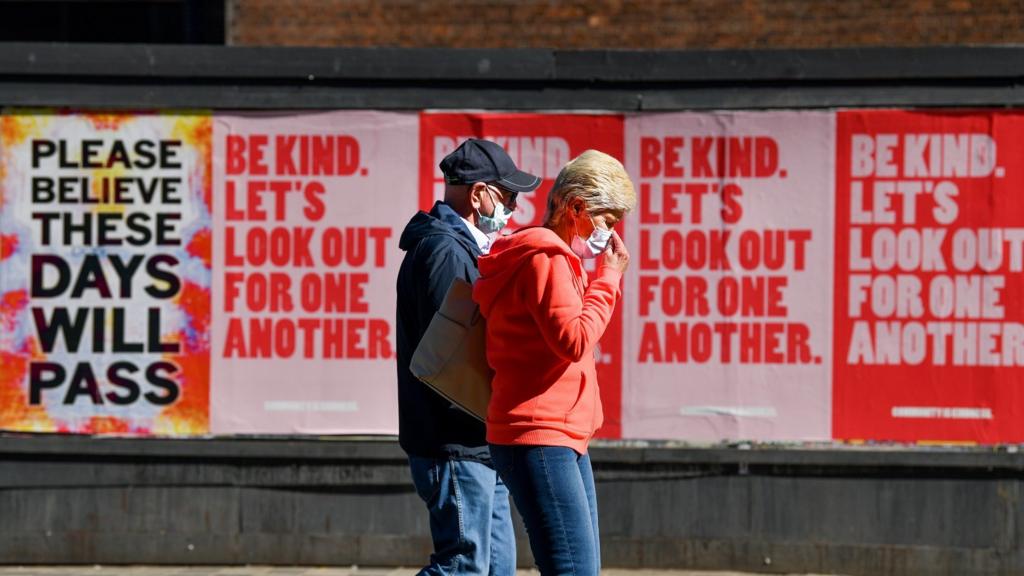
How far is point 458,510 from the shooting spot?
4297mm

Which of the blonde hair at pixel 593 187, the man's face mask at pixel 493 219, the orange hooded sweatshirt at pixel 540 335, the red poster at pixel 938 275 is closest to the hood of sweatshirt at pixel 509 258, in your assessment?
the orange hooded sweatshirt at pixel 540 335

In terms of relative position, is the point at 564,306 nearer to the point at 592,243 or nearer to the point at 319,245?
the point at 592,243

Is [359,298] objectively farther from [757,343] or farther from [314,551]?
[757,343]

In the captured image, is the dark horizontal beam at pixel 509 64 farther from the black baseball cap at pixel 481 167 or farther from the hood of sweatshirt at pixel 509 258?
the hood of sweatshirt at pixel 509 258

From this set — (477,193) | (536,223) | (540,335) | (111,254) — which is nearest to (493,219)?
(477,193)

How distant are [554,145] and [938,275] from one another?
1981 millimetres

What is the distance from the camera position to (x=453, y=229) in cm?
444

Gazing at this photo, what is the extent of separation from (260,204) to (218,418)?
111cm

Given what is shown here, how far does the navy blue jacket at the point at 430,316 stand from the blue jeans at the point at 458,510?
0.04m

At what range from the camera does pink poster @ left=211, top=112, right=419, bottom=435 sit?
7.16 meters

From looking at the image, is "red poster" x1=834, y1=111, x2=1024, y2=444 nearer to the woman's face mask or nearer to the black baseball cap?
the black baseball cap

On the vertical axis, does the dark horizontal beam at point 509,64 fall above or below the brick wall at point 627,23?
below

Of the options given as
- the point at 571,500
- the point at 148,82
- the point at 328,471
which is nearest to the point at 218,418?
the point at 328,471

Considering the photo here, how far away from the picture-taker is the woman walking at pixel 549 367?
385cm
